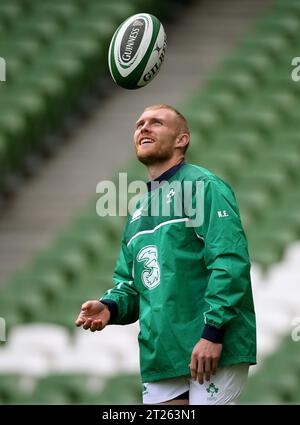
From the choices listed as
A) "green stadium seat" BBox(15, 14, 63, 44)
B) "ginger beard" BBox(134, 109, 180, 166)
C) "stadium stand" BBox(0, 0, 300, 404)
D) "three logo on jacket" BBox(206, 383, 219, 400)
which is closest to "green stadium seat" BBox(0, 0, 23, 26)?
"stadium stand" BBox(0, 0, 300, 404)

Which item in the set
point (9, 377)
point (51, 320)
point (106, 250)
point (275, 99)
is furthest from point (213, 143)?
point (9, 377)

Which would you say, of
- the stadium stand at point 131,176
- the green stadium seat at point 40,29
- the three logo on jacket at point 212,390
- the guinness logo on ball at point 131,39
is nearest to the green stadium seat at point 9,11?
the stadium stand at point 131,176

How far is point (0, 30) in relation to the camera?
10.5 meters

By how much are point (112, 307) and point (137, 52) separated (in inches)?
27.5

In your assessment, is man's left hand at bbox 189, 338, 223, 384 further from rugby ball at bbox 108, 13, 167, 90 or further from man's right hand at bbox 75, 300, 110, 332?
rugby ball at bbox 108, 13, 167, 90

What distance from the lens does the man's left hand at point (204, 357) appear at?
9.85ft

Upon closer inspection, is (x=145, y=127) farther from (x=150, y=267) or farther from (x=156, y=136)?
(x=150, y=267)

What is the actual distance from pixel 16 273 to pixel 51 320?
3.42 ft

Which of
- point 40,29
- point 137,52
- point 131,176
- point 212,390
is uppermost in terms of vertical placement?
point 40,29

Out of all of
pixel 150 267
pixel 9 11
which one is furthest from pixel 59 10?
pixel 150 267

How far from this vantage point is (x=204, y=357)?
300 cm

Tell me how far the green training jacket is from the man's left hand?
0.8 inches

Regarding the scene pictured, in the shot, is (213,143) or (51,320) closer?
(51,320)
